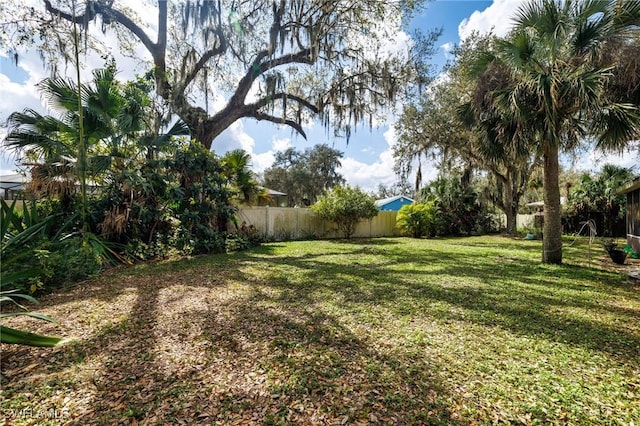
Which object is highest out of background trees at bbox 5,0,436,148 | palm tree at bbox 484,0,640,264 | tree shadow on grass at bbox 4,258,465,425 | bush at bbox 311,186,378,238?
background trees at bbox 5,0,436,148

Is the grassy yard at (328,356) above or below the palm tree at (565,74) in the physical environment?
below

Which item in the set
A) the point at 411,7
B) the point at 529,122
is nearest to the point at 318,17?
the point at 411,7

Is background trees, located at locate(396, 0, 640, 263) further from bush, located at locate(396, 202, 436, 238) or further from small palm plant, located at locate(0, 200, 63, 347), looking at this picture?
small palm plant, located at locate(0, 200, 63, 347)

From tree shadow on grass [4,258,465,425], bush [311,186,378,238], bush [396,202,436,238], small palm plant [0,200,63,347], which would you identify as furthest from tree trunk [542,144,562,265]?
small palm plant [0,200,63,347]

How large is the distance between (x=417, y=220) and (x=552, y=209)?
7.55 m

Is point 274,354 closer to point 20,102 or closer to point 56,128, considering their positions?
point 56,128

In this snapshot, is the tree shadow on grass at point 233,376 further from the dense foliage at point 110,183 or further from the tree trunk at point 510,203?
the tree trunk at point 510,203

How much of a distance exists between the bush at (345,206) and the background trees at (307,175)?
1334 centimetres

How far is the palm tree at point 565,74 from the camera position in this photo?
17.1 feet

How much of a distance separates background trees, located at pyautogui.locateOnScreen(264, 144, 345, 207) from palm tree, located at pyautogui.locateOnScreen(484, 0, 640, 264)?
65.6 ft

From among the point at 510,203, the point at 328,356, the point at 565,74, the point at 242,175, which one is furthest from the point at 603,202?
the point at 328,356

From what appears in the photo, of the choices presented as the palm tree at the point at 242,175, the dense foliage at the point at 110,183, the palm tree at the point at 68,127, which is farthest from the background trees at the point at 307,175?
the palm tree at the point at 68,127

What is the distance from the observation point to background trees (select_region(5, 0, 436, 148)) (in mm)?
8398

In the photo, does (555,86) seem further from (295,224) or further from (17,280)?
(295,224)
